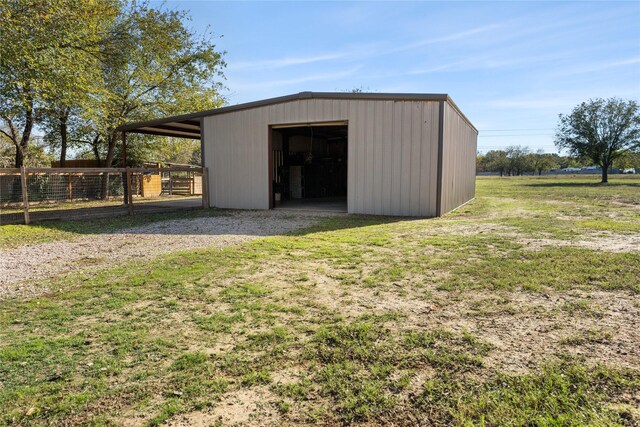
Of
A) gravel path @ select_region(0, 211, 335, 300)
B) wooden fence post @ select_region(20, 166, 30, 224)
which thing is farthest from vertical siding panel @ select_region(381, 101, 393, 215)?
wooden fence post @ select_region(20, 166, 30, 224)

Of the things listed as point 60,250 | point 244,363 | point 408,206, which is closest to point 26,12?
point 60,250

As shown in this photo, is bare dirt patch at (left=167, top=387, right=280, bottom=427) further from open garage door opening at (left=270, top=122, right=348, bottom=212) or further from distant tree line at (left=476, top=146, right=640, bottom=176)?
distant tree line at (left=476, top=146, right=640, bottom=176)

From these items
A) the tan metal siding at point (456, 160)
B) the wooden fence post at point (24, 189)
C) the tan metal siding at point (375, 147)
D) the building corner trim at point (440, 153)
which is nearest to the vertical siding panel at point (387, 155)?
the tan metal siding at point (375, 147)

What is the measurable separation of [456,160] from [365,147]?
388 centimetres

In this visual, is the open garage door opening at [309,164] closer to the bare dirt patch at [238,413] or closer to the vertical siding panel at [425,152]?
the vertical siding panel at [425,152]

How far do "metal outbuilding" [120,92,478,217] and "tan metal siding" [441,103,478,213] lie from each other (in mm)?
32

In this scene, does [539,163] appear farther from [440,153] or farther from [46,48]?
[46,48]

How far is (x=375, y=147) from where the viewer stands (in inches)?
424

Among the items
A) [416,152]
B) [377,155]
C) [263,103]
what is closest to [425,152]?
[416,152]

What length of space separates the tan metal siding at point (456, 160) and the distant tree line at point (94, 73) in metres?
11.0

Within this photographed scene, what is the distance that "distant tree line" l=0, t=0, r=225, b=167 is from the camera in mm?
10602

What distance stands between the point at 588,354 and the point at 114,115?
18.3 m

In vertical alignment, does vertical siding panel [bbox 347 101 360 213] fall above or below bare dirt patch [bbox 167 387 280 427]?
above

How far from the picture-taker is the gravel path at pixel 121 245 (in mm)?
4879
